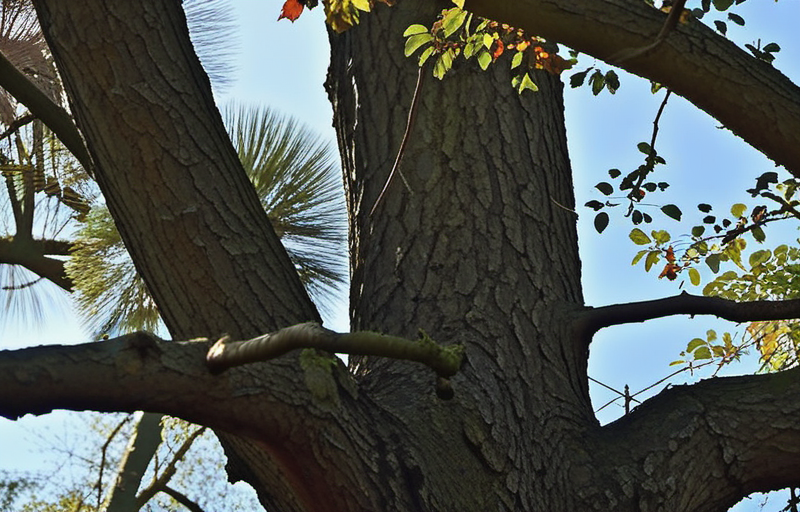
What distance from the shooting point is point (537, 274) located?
223 cm

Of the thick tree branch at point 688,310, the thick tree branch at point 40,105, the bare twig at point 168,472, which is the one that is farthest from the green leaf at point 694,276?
the bare twig at point 168,472

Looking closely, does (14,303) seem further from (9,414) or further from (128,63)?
(9,414)

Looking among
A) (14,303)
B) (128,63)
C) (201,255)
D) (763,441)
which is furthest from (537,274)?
(14,303)

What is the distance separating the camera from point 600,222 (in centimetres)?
231

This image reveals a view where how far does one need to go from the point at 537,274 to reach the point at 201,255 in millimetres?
764

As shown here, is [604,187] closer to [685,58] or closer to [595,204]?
[595,204]

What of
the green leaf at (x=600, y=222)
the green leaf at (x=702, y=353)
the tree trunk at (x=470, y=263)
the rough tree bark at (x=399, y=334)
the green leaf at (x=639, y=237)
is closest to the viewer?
the rough tree bark at (x=399, y=334)

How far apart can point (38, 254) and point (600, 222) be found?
9.55 feet

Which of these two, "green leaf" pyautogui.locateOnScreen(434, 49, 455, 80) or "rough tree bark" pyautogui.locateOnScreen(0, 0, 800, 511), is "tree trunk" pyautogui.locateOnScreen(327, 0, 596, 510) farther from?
"green leaf" pyautogui.locateOnScreen(434, 49, 455, 80)

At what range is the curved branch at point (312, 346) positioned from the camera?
1.41 meters

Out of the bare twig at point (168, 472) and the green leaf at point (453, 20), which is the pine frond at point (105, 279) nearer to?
the bare twig at point (168, 472)

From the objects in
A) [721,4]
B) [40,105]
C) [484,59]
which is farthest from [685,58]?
[40,105]

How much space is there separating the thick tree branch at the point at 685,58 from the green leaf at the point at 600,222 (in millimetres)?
657

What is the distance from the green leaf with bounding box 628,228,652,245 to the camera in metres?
2.57
